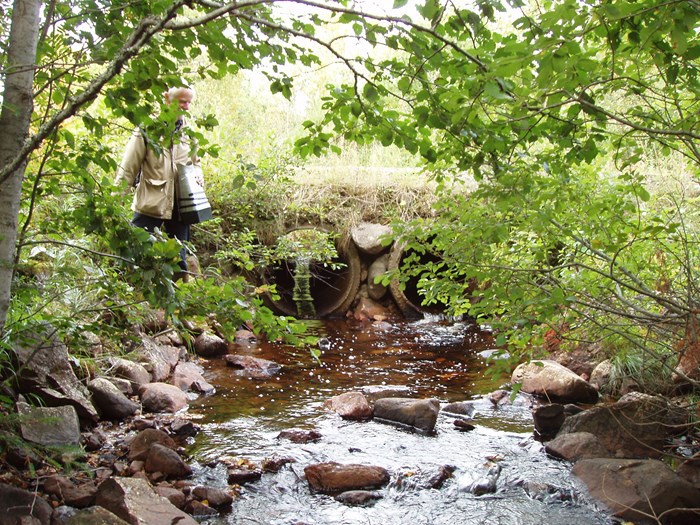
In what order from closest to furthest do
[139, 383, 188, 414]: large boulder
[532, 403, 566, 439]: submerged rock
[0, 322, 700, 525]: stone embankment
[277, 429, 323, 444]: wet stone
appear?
[0, 322, 700, 525]: stone embankment → [277, 429, 323, 444]: wet stone → [532, 403, 566, 439]: submerged rock → [139, 383, 188, 414]: large boulder

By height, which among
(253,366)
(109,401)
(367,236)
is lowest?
(253,366)

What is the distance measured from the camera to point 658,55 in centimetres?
183

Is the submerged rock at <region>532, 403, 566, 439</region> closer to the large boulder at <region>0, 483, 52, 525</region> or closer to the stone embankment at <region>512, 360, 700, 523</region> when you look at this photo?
the stone embankment at <region>512, 360, 700, 523</region>

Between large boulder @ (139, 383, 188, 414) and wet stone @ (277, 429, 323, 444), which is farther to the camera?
large boulder @ (139, 383, 188, 414)

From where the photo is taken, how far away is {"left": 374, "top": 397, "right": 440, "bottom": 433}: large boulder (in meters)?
4.23

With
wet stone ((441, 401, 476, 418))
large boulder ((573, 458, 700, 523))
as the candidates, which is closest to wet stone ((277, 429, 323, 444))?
wet stone ((441, 401, 476, 418))

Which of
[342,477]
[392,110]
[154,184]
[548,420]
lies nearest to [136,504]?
[342,477]

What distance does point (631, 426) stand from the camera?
3.75 metres

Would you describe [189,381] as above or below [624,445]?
above

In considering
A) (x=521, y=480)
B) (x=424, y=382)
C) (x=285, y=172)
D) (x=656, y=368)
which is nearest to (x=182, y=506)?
(x=521, y=480)

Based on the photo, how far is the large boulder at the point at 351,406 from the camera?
4.44 meters

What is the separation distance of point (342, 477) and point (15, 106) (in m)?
2.51

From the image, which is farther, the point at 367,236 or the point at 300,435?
the point at 367,236

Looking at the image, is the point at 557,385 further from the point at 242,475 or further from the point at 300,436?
the point at 242,475
